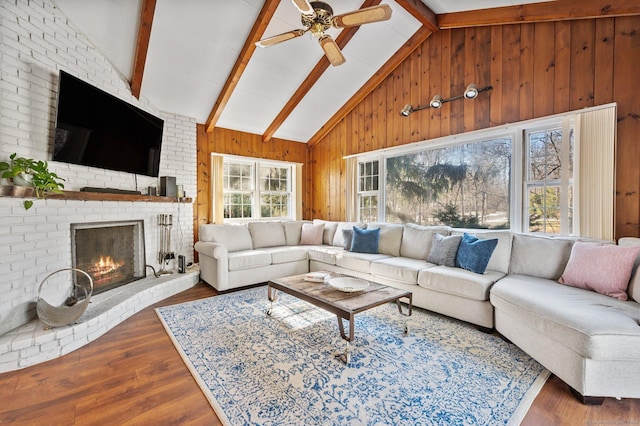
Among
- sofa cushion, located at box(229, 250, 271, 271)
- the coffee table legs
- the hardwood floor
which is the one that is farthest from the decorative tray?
sofa cushion, located at box(229, 250, 271, 271)

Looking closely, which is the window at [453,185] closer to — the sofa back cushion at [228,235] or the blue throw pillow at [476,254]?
the blue throw pillow at [476,254]

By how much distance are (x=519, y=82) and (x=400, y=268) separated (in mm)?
2542

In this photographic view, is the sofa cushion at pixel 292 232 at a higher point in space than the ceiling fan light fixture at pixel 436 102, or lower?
lower

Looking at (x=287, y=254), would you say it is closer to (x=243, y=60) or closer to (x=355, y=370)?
(x=355, y=370)

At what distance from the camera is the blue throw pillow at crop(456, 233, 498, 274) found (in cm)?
284

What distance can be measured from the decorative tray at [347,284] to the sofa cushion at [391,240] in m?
1.40

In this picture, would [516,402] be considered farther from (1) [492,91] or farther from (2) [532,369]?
(1) [492,91]

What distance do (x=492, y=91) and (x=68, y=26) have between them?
468cm

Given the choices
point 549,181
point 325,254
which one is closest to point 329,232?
point 325,254

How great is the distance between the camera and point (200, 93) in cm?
414

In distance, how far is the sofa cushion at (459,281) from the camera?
2.60 meters

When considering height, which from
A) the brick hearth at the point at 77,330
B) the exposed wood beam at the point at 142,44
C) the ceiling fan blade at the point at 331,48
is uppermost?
the exposed wood beam at the point at 142,44

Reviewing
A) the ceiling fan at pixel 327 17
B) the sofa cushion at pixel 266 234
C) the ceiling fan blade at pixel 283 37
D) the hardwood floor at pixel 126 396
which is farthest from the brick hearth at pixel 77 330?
the ceiling fan at pixel 327 17

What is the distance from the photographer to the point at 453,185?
4.01 m
